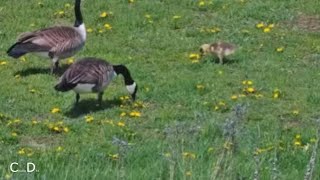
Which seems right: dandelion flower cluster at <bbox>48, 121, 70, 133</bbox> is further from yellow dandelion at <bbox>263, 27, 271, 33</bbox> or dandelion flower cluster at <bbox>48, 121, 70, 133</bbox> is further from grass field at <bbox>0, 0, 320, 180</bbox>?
yellow dandelion at <bbox>263, 27, 271, 33</bbox>

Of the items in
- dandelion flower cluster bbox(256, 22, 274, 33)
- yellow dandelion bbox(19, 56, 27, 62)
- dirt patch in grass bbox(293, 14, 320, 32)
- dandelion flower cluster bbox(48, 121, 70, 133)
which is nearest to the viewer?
dandelion flower cluster bbox(48, 121, 70, 133)

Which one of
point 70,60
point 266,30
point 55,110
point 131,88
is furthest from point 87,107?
point 266,30

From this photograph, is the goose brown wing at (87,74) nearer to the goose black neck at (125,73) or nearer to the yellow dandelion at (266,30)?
the goose black neck at (125,73)

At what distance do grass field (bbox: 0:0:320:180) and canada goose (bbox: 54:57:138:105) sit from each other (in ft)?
0.86

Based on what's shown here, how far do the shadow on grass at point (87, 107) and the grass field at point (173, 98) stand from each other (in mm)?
26

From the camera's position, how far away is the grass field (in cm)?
798

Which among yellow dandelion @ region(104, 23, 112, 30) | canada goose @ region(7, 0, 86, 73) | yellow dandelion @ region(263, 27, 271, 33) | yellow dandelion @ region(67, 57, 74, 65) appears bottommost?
yellow dandelion @ region(67, 57, 74, 65)

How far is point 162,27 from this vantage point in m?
15.0

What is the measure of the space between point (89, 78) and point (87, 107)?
534 mm

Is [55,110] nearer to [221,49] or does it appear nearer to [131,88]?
[131,88]

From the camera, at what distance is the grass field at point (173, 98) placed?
7.98m

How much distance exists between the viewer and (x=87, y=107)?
1141 cm

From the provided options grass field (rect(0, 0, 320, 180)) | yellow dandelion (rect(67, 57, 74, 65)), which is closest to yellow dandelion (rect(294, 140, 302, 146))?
grass field (rect(0, 0, 320, 180))

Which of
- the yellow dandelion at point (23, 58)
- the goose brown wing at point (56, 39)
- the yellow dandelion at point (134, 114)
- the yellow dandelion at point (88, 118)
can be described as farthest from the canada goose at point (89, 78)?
the yellow dandelion at point (23, 58)
